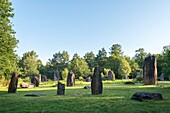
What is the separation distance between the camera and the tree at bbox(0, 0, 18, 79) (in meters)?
31.0

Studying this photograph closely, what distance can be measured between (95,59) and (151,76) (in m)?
69.4

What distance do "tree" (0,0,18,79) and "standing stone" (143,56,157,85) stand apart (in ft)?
66.5

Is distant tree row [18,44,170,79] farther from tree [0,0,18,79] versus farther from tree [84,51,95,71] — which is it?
tree [0,0,18,79]

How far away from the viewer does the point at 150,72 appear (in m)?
29.8

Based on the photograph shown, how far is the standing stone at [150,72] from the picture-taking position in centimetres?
2934

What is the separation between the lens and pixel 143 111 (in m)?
9.48

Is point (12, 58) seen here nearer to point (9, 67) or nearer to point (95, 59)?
point (9, 67)

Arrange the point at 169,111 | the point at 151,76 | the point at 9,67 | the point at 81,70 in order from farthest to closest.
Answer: the point at 81,70 → the point at 9,67 → the point at 151,76 → the point at 169,111

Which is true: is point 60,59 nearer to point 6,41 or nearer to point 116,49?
point 116,49

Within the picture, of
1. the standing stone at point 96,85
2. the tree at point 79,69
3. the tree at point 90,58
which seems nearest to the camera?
the standing stone at point 96,85

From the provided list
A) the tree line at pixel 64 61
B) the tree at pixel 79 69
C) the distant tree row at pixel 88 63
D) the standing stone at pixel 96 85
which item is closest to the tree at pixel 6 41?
the tree line at pixel 64 61

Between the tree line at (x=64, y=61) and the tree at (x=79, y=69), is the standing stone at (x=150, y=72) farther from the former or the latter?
the tree at (x=79, y=69)

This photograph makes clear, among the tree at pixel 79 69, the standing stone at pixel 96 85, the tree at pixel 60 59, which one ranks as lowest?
the standing stone at pixel 96 85

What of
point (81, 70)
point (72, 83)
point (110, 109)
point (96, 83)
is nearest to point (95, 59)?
point (81, 70)
